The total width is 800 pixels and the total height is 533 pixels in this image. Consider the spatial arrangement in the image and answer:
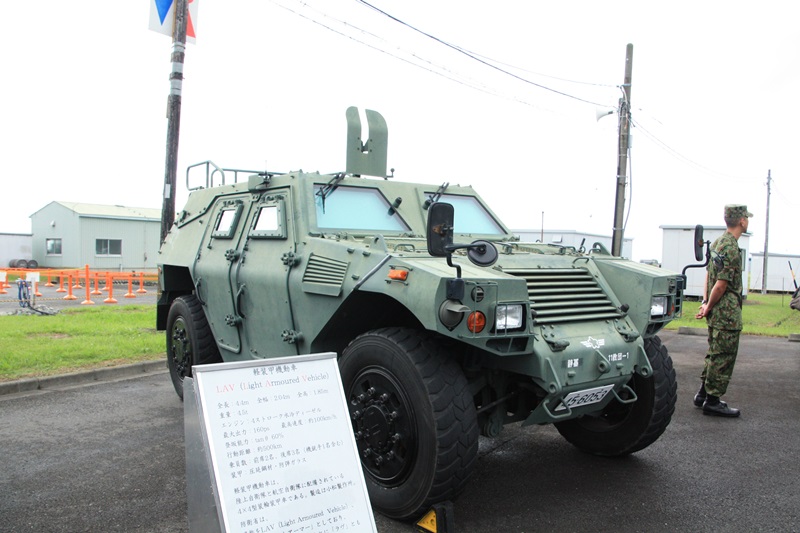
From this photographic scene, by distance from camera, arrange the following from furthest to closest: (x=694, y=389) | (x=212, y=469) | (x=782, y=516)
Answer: (x=694, y=389) < (x=782, y=516) < (x=212, y=469)

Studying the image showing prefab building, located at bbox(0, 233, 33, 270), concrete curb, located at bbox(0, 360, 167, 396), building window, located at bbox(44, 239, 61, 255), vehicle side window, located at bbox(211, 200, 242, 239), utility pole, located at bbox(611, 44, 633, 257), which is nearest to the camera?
vehicle side window, located at bbox(211, 200, 242, 239)

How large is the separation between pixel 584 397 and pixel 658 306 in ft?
3.36

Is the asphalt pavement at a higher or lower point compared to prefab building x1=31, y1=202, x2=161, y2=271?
lower

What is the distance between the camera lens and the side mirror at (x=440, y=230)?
143 inches

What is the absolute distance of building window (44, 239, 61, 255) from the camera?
33250mm

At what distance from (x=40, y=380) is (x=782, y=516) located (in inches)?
277

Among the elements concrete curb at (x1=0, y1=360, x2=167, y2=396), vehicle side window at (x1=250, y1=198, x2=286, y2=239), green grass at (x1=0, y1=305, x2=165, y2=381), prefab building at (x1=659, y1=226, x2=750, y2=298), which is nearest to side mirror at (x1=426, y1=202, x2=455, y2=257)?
vehicle side window at (x1=250, y1=198, x2=286, y2=239)

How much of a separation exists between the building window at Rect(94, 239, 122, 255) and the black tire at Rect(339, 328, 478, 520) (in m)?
30.7

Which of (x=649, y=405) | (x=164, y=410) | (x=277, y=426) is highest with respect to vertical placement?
(x=277, y=426)

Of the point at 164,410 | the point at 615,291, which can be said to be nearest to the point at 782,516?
the point at 615,291

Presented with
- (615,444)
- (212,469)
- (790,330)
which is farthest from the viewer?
(790,330)

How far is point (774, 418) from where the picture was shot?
264 inches

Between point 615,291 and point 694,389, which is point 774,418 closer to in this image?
point 694,389

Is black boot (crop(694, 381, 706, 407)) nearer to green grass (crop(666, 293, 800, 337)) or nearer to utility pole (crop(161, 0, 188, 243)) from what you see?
green grass (crop(666, 293, 800, 337))
